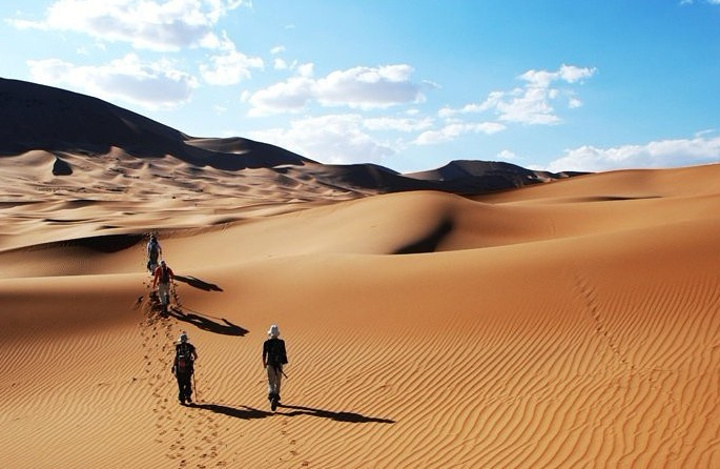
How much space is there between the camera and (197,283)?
608 inches

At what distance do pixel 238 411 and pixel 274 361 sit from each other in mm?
994

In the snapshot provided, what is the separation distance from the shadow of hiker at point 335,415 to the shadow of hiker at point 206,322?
3.74 m

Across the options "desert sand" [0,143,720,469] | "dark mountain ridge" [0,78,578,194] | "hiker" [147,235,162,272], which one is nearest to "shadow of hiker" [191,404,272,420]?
"desert sand" [0,143,720,469]

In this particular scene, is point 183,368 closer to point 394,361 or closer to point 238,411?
point 238,411

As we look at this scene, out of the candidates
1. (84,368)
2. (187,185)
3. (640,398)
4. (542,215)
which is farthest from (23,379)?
(187,185)

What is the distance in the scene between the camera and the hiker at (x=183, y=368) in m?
9.40

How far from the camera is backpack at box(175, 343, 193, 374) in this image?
9398 millimetres

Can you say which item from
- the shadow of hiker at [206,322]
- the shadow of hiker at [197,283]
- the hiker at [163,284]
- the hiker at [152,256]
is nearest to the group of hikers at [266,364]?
the shadow of hiker at [206,322]

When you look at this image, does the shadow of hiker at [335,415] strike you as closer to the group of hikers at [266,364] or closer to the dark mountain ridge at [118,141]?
the group of hikers at [266,364]

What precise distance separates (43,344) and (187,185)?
73777 millimetres

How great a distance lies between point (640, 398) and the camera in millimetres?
7328

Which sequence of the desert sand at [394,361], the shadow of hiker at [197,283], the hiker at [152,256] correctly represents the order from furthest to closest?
the hiker at [152,256] < the shadow of hiker at [197,283] < the desert sand at [394,361]

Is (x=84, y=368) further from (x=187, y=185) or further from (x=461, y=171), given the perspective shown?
(x=461, y=171)

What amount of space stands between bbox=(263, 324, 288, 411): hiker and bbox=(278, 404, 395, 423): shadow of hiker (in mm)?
282
